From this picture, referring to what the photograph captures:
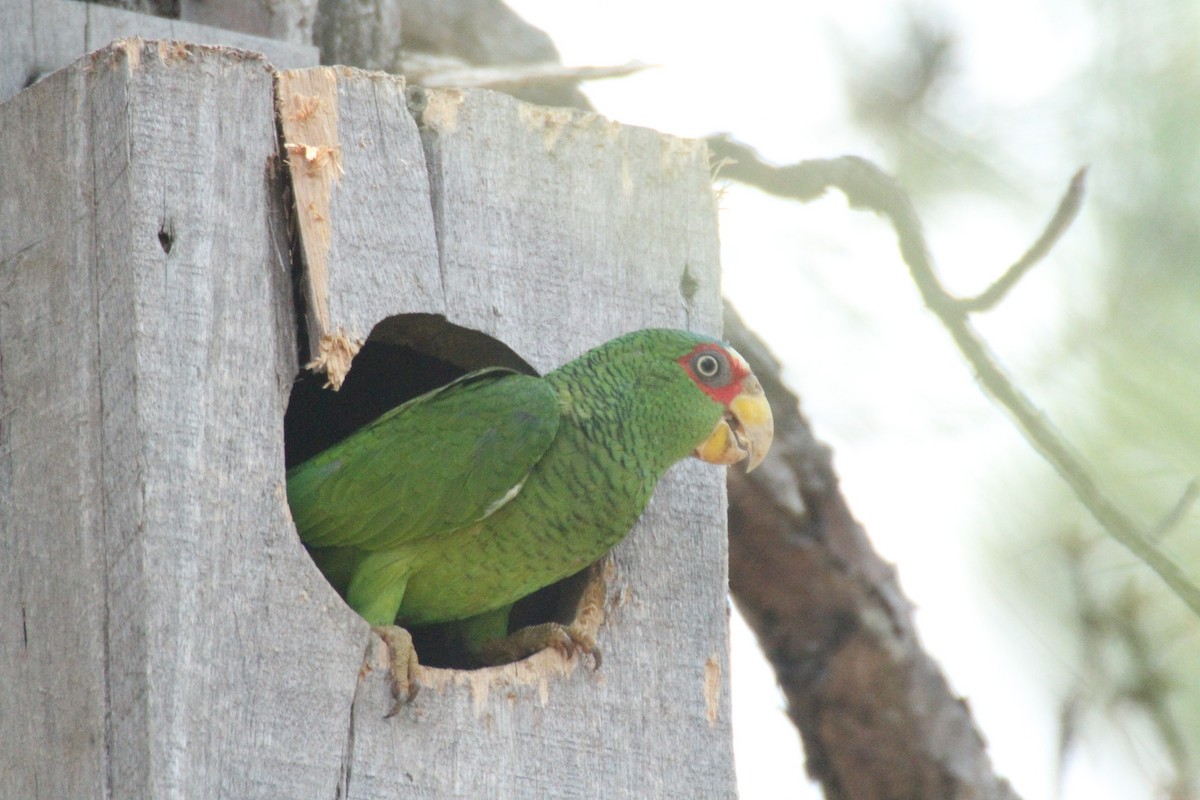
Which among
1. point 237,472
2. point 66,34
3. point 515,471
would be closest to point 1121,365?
point 515,471

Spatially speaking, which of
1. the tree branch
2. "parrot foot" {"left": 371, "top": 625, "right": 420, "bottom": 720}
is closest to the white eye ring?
"parrot foot" {"left": 371, "top": 625, "right": 420, "bottom": 720}

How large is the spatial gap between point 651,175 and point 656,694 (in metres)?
1.31

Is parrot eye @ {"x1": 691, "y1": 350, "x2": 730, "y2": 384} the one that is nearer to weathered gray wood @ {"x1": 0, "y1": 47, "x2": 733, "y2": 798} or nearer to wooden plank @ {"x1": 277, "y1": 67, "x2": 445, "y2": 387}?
weathered gray wood @ {"x1": 0, "y1": 47, "x2": 733, "y2": 798}

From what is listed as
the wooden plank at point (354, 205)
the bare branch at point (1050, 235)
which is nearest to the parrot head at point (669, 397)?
the wooden plank at point (354, 205)

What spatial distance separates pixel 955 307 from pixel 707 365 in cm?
114

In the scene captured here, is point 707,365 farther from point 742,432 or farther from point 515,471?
point 515,471

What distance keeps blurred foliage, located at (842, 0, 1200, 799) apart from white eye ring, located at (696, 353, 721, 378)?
118 centimetres

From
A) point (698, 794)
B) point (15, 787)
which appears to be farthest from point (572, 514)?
point (15, 787)

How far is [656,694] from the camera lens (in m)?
3.30

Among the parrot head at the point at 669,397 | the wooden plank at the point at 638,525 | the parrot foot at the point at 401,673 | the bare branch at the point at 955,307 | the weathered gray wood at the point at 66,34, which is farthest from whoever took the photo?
the bare branch at the point at 955,307

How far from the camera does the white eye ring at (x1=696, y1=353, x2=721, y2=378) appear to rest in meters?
3.36

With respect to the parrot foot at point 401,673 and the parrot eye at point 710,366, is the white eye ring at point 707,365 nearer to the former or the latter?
the parrot eye at point 710,366

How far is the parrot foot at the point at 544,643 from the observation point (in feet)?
10.6

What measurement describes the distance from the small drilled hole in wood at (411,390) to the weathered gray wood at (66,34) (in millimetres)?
842
